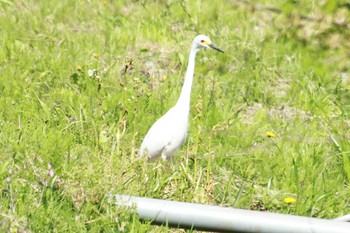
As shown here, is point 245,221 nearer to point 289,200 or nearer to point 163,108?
point 289,200

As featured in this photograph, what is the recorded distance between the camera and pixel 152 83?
692 cm

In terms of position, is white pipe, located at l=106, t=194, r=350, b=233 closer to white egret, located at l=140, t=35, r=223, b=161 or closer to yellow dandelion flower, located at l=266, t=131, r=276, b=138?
white egret, located at l=140, t=35, r=223, b=161

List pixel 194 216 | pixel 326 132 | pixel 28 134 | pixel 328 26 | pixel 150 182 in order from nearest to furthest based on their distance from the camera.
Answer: pixel 328 26, pixel 194 216, pixel 150 182, pixel 28 134, pixel 326 132

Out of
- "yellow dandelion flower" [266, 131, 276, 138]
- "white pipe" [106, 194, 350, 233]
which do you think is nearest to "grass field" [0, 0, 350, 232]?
"yellow dandelion flower" [266, 131, 276, 138]

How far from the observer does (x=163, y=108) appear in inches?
252

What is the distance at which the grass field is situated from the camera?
425 centimetres

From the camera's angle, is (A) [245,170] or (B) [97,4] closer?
(A) [245,170]

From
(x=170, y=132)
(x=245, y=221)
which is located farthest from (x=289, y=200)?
(x=245, y=221)

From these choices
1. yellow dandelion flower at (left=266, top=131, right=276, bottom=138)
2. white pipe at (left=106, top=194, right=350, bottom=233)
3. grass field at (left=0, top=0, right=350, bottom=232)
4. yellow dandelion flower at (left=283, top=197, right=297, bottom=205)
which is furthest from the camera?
yellow dandelion flower at (left=266, top=131, right=276, bottom=138)

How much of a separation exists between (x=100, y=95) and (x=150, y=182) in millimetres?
1706

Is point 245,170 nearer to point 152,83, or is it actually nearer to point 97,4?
point 152,83

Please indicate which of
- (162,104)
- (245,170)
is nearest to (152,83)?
(162,104)

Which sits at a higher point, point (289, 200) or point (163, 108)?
point (163, 108)

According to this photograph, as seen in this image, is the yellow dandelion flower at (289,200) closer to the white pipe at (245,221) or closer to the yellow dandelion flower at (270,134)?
the yellow dandelion flower at (270,134)
